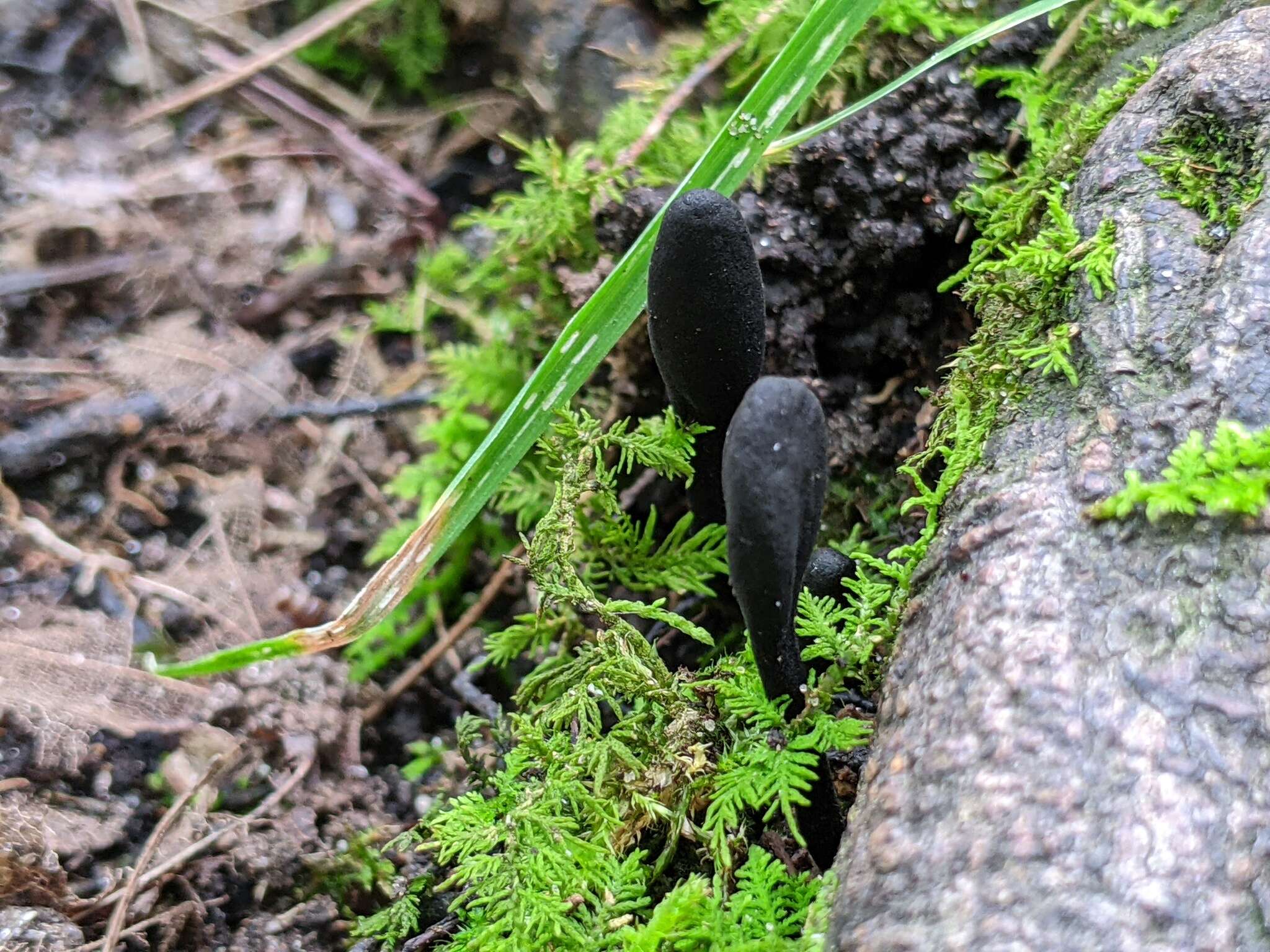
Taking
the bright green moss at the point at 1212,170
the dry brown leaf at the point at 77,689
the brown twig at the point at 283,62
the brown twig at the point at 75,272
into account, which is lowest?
the dry brown leaf at the point at 77,689

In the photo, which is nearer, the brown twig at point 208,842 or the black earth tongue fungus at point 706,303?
the black earth tongue fungus at point 706,303

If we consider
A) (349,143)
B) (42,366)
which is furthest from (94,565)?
(349,143)

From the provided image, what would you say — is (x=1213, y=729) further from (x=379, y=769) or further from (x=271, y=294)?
(x=271, y=294)

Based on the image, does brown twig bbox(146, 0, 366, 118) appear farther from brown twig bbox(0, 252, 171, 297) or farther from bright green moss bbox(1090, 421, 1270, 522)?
bright green moss bbox(1090, 421, 1270, 522)

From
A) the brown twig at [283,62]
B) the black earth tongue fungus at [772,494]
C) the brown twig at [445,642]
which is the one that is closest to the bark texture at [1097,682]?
the black earth tongue fungus at [772,494]

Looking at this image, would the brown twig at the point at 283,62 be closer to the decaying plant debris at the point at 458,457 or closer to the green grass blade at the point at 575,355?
the decaying plant debris at the point at 458,457

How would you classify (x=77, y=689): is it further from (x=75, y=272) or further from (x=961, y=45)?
(x=961, y=45)

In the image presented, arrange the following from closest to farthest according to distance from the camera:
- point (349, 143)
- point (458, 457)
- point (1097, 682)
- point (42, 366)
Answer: point (1097, 682)
point (458, 457)
point (42, 366)
point (349, 143)

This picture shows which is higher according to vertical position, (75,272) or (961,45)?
(961,45)
